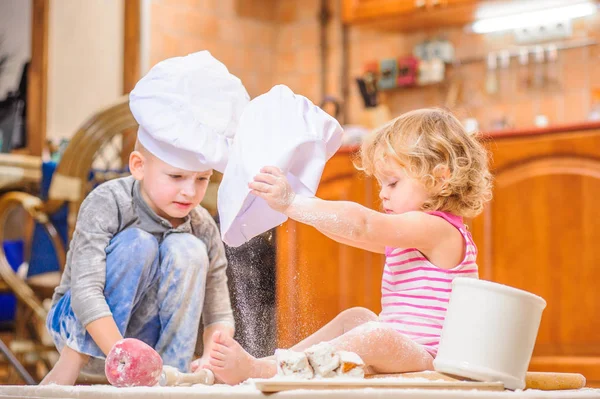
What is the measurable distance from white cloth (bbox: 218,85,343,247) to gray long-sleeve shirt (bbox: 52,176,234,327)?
14cm

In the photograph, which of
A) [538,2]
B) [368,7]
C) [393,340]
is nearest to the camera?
[393,340]

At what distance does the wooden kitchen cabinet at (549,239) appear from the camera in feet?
6.57

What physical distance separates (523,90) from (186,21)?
1.20 metres

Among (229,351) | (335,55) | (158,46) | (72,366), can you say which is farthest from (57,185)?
(335,55)

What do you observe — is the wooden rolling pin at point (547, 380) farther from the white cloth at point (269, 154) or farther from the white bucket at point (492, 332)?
the white cloth at point (269, 154)

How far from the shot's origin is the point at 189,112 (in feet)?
3.47

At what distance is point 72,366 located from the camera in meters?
1.09

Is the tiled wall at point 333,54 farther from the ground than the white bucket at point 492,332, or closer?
farther from the ground

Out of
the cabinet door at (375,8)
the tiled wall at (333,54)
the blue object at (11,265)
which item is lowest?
the blue object at (11,265)

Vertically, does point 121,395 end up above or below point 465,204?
below

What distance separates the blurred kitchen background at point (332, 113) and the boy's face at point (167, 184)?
0.05 metres

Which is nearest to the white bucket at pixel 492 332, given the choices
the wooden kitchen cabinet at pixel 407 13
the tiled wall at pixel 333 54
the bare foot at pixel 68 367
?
the bare foot at pixel 68 367

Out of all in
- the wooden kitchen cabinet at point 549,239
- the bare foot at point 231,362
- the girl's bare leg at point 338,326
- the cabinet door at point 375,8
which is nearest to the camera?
the bare foot at point 231,362

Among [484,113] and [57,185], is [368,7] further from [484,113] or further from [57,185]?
[57,185]
